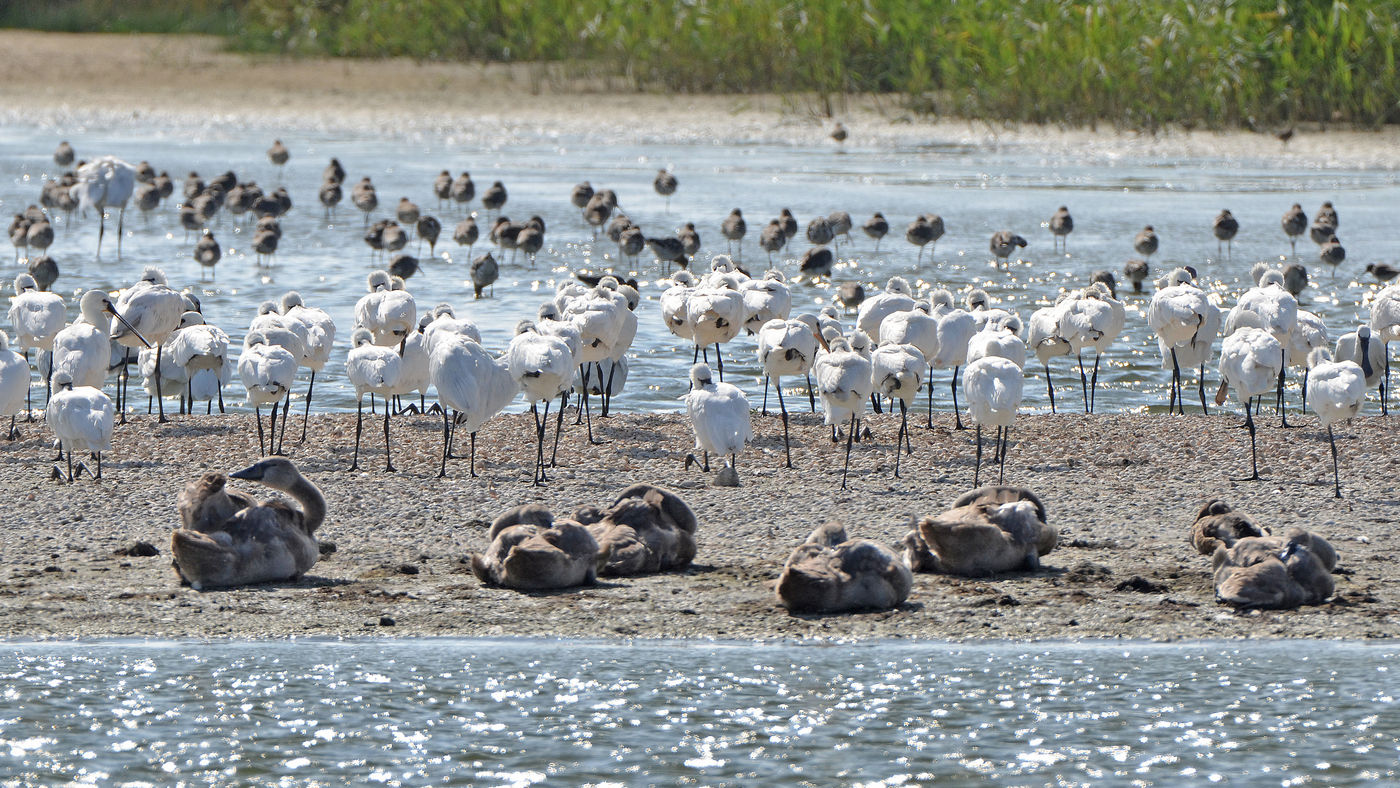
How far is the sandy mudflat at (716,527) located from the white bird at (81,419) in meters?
0.33

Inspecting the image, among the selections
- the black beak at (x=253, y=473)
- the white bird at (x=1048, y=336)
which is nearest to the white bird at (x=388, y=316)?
the black beak at (x=253, y=473)

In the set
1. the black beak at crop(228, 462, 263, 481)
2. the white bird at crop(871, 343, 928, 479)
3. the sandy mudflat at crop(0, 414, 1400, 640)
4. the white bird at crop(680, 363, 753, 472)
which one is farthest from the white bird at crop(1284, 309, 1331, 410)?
the black beak at crop(228, 462, 263, 481)

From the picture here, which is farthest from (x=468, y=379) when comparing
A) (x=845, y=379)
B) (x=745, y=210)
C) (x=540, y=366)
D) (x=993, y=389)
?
(x=745, y=210)

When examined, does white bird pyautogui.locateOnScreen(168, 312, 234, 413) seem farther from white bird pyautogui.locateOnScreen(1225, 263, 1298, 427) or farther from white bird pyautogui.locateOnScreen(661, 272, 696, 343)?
white bird pyautogui.locateOnScreen(1225, 263, 1298, 427)

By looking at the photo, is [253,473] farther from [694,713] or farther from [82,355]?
[694,713]

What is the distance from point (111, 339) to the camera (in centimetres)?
1397

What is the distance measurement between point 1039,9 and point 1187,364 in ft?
74.2

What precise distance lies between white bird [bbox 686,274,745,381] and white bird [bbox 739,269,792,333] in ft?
1.33

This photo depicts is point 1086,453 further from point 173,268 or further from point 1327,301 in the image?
point 173,268

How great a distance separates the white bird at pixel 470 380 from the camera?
36.7 feet

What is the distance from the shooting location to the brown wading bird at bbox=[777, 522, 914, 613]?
8516mm

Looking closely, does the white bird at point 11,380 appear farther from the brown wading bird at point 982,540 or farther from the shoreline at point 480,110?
the shoreline at point 480,110

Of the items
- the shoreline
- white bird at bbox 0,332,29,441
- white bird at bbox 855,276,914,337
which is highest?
the shoreline

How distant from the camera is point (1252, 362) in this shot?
38.1ft
